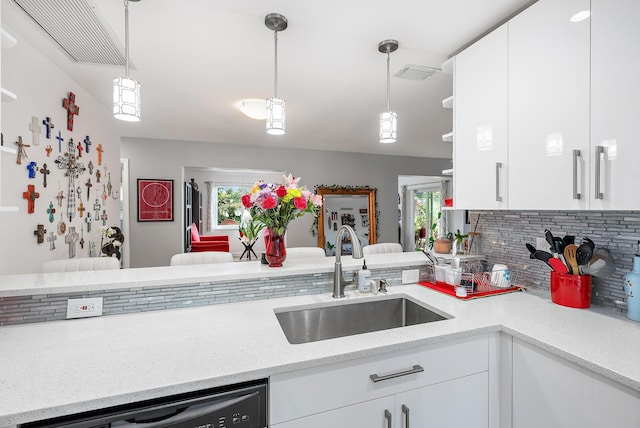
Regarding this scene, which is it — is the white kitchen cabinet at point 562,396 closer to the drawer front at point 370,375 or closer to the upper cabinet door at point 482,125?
the drawer front at point 370,375

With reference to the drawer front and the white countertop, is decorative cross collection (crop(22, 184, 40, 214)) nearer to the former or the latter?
the white countertop

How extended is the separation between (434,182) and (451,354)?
19.2 feet

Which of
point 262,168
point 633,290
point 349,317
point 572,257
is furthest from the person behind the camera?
point 262,168

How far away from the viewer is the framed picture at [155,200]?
4535mm

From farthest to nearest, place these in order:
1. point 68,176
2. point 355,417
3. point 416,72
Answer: point 68,176
point 416,72
point 355,417

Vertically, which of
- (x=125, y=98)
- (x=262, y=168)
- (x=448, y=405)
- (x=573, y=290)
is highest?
(x=262, y=168)

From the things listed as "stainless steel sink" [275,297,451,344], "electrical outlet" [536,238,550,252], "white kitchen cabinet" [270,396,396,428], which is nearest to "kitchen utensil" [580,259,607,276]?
"electrical outlet" [536,238,550,252]

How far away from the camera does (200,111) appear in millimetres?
3223

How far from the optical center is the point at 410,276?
6.01 feet

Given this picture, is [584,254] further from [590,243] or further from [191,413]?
[191,413]

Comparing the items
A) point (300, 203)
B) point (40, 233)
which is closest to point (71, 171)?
point (40, 233)

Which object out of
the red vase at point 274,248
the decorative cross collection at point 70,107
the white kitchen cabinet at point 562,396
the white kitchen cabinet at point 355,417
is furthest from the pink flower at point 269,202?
the decorative cross collection at point 70,107

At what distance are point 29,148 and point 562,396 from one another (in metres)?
2.99

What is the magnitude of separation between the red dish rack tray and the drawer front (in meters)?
0.46
